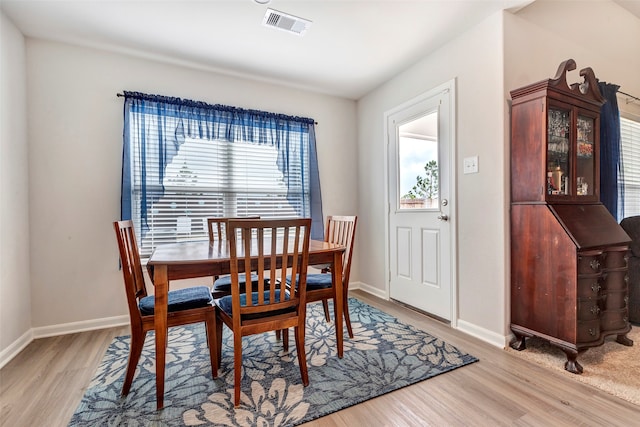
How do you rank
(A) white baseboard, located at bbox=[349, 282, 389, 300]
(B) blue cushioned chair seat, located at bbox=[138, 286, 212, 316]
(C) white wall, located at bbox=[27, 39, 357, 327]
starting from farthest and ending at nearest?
1. (A) white baseboard, located at bbox=[349, 282, 389, 300]
2. (C) white wall, located at bbox=[27, 39, 357, 327]
3. (B) blue cushioned chair seat, located at bbox=[138, 286, 212, 316]

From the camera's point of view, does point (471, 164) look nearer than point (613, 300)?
No

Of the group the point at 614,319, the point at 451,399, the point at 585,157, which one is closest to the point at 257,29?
the point at 585,157

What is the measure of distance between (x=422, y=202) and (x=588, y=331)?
1571mm

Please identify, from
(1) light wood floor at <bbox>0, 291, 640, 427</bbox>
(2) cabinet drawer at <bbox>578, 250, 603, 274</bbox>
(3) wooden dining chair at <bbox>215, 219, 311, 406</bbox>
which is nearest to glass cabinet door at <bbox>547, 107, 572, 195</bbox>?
(2) cabinet drawer at <bbox>578, 250, 603, 274</bbox>

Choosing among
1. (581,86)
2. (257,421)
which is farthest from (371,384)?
(581,86)

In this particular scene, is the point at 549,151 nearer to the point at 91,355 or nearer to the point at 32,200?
the point at 91,355

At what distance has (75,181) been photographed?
262 cm

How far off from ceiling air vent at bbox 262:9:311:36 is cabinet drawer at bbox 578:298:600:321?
2.75 meters

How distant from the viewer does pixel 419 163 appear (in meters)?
3.08

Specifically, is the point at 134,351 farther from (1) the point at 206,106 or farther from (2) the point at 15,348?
(1) the point at 206,106

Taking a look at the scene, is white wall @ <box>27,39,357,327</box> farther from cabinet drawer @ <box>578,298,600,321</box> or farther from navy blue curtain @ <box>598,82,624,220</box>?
navy blue curtain @ <box>598,82,624,220</box>

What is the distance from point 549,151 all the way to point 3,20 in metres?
4.02

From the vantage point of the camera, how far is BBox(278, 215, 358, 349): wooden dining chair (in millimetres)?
2176

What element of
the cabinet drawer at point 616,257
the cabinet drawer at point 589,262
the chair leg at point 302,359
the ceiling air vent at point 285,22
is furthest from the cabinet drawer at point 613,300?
the ceiling air vent at point 285,22
